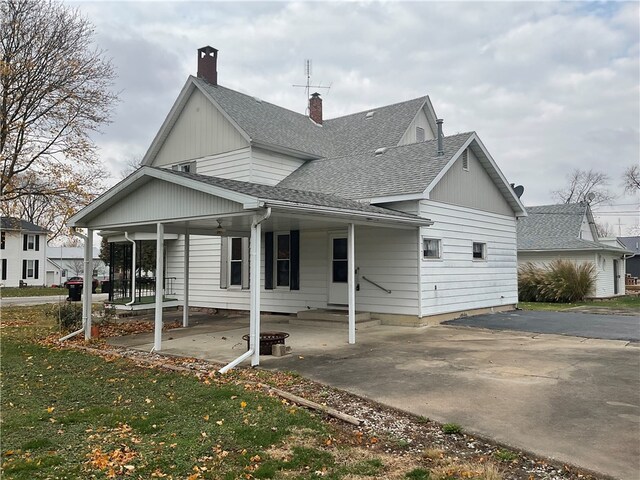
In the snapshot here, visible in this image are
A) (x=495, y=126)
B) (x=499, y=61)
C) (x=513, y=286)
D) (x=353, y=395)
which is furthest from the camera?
(x=495, y=126)

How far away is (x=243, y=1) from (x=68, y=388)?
9362mm

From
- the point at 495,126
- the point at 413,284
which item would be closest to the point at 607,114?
the point at 495,126

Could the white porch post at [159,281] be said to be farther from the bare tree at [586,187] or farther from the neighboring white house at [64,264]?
the bare tree at [586,187]

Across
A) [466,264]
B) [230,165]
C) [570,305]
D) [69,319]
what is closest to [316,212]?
[466,264]

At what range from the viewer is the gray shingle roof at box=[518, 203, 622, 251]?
942 inches

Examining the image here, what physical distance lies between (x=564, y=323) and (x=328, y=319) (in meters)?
6.19

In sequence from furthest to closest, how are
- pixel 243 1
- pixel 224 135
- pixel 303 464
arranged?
A: pixel 224 135 < pixel 243 1 < pixel 303 464

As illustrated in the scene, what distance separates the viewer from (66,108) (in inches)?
761

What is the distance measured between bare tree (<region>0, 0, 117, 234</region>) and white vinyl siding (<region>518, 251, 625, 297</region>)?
865 inches

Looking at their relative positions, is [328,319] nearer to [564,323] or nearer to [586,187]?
[564,323]

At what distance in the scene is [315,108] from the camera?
20844 mm

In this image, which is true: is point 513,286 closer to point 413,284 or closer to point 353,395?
point 413,284

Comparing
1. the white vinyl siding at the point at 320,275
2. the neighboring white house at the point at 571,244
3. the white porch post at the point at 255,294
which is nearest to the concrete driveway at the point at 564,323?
the white vinyl siding at the point at 320,275

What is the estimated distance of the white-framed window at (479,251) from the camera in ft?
46.9
